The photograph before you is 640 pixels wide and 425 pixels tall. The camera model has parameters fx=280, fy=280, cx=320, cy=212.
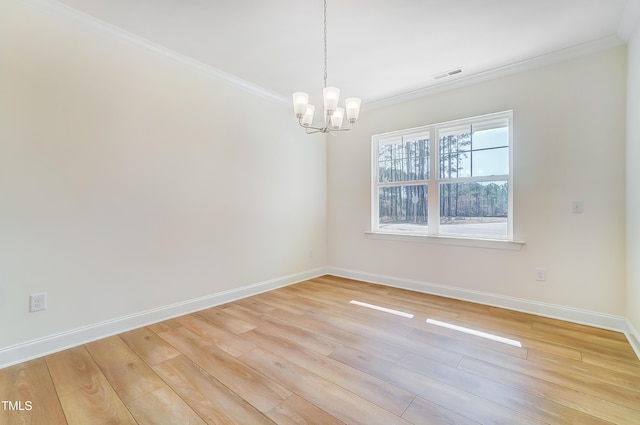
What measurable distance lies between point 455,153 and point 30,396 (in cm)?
429

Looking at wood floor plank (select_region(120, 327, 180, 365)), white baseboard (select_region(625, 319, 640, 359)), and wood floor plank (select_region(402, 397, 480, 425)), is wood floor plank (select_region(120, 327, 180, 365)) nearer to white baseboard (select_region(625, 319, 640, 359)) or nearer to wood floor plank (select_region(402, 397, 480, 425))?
wood floor plank (select_region(402, 397, 480, 425))

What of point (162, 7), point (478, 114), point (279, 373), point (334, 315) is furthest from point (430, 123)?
point (279, 373)

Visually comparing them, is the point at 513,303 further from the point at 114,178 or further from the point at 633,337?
the point at 114,178

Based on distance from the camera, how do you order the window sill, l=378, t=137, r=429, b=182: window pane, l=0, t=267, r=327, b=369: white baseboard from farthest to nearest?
l=378, t=137, r=429, b=182: window pane < the window sill < l=0, t=267, r=327, b=369: white baseboard

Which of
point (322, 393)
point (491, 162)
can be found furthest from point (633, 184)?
point (322, 393)

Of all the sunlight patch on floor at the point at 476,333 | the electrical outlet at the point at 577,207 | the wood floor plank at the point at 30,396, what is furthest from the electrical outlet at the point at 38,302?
the electrical outlet at the point at 577,207

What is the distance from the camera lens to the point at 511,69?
3002 mm

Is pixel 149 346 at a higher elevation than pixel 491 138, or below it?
below

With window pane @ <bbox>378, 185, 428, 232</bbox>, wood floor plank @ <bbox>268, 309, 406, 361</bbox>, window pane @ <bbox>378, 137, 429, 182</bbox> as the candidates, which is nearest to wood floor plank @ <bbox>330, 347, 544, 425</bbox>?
wood floor plank @ <bbox>268, 309, 406, 361</bbox>

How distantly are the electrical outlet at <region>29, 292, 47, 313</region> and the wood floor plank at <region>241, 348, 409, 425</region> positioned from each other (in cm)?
157

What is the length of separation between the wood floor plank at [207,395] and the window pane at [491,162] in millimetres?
3248

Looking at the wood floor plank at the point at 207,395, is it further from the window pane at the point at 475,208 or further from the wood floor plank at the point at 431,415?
the window pane at the point at 475,208

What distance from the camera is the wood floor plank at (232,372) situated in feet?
5.46

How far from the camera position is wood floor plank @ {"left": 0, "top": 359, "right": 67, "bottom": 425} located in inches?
58.5
